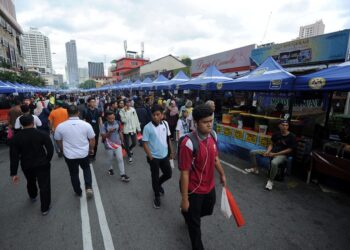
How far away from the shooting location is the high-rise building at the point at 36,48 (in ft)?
472

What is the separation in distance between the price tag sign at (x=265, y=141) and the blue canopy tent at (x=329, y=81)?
1662 mm

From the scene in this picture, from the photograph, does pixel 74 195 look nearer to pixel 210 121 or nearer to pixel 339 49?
pixel 210 121

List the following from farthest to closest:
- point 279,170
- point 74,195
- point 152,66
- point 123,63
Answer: point 123,63, point 152,66, point 279,170, point 74,195

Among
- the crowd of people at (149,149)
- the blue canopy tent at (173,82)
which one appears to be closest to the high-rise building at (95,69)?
the blue canopy tent at (173,82)

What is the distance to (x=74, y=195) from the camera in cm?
389

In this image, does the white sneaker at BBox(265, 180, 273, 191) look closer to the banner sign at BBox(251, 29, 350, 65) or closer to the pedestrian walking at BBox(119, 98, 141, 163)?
the pedestrian walking at BBox(119, 98, 141, 163)

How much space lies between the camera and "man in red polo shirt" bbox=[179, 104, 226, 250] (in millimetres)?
1915

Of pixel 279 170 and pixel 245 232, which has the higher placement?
pixel 279 170

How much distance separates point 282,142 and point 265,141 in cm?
105

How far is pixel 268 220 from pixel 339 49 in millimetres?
8385

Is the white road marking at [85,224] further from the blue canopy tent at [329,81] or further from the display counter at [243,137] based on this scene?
the blue canopy tent at [329,81]

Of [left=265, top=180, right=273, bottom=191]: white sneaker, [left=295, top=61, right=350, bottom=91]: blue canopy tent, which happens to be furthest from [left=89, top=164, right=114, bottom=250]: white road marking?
[left=295, top=61, right=350, bottom=91]: blue canopy tent

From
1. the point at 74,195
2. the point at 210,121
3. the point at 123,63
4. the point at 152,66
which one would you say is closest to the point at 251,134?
the point at 210,121

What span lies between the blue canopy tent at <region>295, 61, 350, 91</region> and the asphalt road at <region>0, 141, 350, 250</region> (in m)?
2.26
